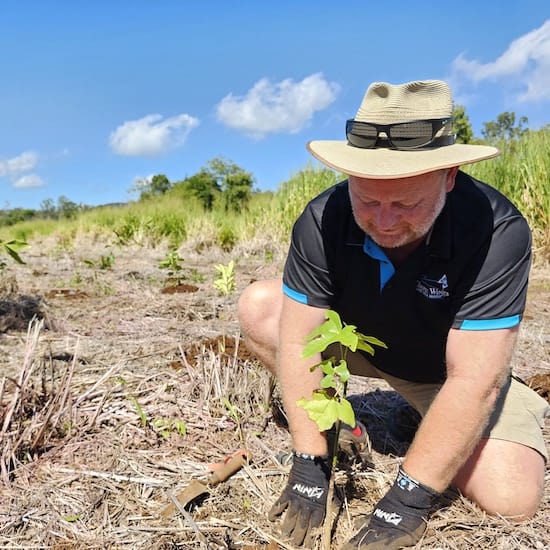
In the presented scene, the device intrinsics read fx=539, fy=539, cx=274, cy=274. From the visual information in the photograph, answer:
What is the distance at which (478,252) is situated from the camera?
169 centimetres

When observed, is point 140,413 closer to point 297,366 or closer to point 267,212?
point 297,366

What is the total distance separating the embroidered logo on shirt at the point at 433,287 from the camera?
174 centimetres

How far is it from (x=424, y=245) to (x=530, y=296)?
12.6ft

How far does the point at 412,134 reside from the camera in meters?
1.58

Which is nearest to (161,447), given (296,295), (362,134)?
(296,295)

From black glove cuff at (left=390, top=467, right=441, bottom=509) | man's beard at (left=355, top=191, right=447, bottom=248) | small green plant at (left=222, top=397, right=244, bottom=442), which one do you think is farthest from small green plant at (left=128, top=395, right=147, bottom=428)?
man's beard at (left=355, top=191, right=447, bottom=248)

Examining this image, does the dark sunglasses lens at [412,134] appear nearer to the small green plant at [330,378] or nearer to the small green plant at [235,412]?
the small green plant at [330,378]

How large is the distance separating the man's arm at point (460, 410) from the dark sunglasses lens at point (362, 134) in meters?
0.67

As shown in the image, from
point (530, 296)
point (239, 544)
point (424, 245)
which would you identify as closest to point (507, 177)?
point (530, 296)

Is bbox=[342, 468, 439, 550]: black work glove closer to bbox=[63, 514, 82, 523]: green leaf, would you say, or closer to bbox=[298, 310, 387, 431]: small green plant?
bbox=[298, 310, 387, 431]: small green plant

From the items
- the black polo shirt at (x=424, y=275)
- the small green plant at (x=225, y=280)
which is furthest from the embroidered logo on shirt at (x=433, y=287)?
the small green plant at (x=225, y=280)

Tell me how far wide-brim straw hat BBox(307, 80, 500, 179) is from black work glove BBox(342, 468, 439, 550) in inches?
36.7

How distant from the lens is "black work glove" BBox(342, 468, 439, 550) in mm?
1586

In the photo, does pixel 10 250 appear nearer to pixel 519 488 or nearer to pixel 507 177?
pixel 519 488
